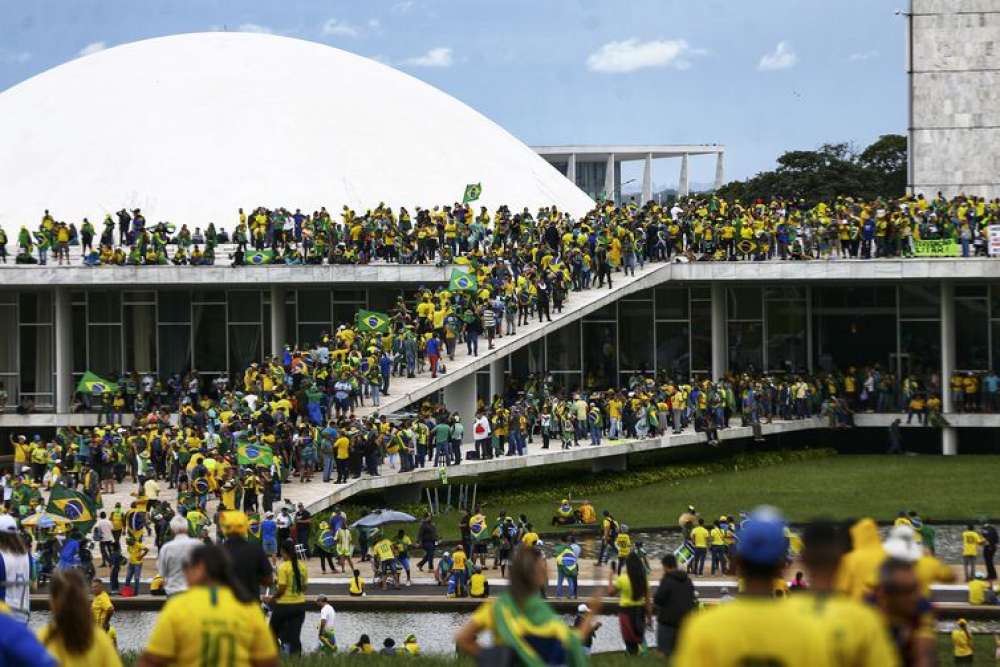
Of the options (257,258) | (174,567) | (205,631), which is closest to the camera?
(205,631)

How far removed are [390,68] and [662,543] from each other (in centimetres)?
3308

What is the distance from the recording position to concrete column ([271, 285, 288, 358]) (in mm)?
41438

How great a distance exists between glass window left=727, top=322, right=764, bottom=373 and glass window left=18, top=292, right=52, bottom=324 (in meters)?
16.4

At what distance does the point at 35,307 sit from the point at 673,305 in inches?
603

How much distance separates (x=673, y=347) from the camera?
43594 mm

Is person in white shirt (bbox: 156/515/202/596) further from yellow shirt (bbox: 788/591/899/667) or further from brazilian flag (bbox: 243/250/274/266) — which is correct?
brazilian flag (bbox: 243/250/274/266)

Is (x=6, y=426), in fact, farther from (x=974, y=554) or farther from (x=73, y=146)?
(x=974, y=554)

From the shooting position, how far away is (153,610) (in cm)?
2211

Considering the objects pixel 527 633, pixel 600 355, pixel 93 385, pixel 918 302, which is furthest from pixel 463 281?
pixel 527 633

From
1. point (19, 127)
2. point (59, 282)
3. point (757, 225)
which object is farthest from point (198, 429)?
point (19, 127)

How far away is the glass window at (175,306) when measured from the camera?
4284 cm

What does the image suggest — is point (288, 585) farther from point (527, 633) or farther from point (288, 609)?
point (527, 633)

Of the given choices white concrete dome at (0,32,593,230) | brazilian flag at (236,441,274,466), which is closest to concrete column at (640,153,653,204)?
white concrete dome at (0,32,593,230)

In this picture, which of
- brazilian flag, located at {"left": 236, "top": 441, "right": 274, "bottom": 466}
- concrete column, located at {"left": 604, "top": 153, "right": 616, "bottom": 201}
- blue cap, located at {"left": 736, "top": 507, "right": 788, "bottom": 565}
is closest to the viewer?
blue cap, located at {"left": 736, "top": 507, "right": 788, "bottom": 565}
